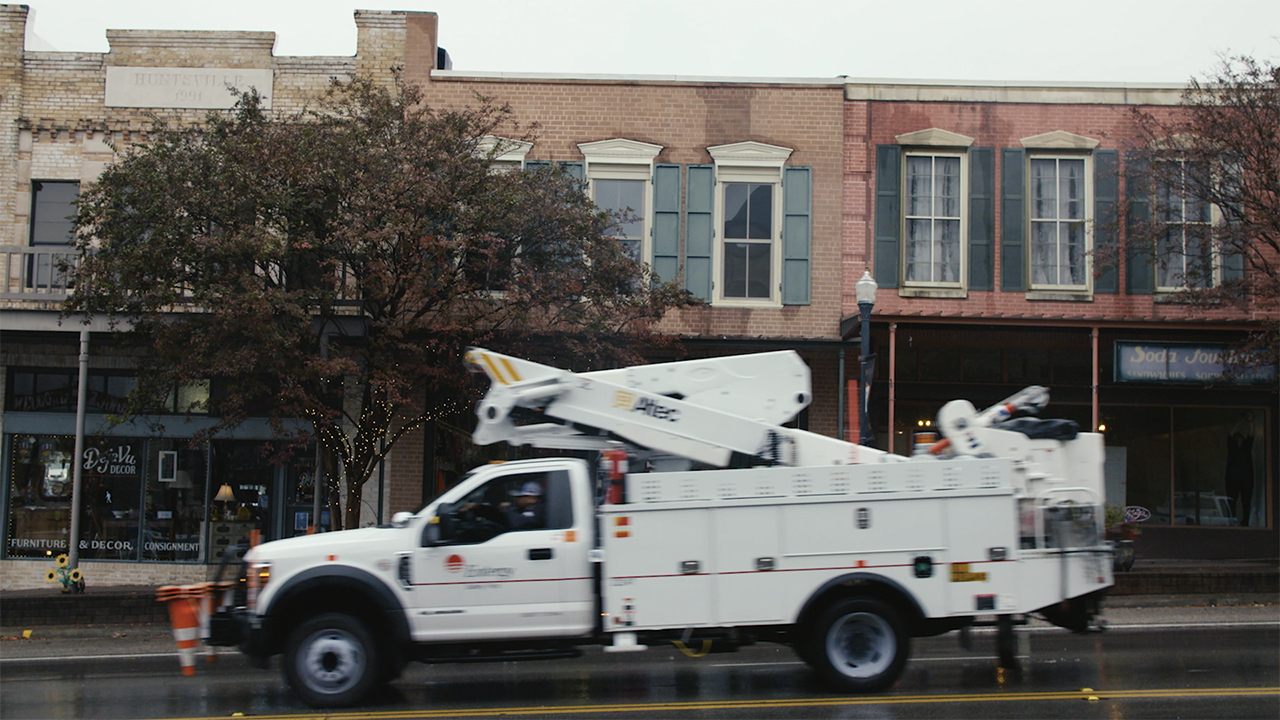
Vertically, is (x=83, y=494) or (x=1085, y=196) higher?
(x=1085, y=196)

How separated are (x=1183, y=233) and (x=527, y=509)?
1378 cm

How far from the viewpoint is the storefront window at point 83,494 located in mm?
18594

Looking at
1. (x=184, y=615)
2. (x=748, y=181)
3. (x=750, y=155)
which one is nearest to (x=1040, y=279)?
(x=748, y=181)

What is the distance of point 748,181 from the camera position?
754 inches

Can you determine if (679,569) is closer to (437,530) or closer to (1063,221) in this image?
(437,530)

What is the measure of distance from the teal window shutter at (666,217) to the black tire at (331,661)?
1126cm

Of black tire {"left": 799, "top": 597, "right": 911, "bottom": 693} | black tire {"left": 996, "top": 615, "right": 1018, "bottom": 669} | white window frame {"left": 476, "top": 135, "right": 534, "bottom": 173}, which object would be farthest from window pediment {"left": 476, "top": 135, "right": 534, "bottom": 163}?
black tire {"left": 996, "top": 615, "right": 1018, "bottom": 669}

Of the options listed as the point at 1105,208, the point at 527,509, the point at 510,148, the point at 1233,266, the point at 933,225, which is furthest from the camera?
the point at 933,225

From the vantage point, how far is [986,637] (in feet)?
41.9

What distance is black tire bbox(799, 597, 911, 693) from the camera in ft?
28.5

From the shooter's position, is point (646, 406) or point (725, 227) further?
point (725, 227)

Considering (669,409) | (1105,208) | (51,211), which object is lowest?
(669,409)

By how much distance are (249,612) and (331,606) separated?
643 mm

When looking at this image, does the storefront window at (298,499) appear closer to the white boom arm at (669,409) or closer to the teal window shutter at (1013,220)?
the white boom arm at (669,409)
